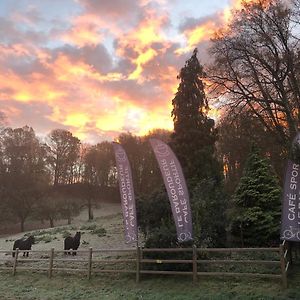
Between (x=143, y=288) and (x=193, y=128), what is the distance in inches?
563

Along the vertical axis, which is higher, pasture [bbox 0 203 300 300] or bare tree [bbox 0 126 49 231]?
bare tree [bbox 0 126 49 231]

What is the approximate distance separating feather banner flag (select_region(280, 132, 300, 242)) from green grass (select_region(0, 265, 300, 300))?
5.73 feet

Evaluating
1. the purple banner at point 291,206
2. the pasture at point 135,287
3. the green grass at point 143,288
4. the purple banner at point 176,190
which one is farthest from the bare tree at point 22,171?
the purple banner at point 291,206

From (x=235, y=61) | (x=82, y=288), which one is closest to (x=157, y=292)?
(x=82, y=288)

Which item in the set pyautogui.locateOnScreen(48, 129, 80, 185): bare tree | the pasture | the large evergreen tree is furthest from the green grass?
pyautogui.locateOnScreen(48, 129, 80, 185): bare tree

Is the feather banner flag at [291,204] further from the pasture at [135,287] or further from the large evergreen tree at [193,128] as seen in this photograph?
the large evergreen tree at [193,128]

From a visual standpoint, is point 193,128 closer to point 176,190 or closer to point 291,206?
point 176,190

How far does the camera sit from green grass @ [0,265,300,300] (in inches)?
512

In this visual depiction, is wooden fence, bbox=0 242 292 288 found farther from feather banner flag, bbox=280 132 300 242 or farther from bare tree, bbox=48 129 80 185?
bare tree, bbox=48 129 80 185

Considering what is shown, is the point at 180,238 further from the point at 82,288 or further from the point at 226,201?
the point at 226,201

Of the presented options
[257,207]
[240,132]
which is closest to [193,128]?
[240,132]

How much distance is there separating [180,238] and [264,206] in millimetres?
7394

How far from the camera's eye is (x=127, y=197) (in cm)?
1711

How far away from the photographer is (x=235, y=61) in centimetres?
2453
